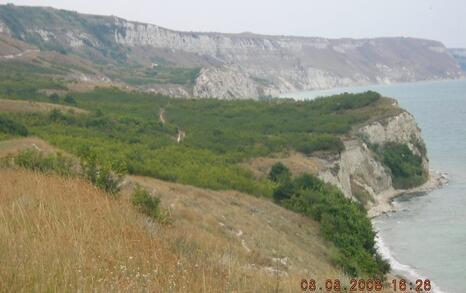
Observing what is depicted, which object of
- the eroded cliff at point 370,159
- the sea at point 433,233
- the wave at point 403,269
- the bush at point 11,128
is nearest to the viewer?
the wave at point 403,269

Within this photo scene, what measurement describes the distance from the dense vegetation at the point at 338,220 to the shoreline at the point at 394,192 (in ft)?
50.1

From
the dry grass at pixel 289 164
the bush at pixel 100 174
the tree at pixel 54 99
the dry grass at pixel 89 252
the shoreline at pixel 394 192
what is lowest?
the shoreline at pixel 394 192

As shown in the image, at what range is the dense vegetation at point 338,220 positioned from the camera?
2814 cm

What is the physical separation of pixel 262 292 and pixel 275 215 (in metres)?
25.4

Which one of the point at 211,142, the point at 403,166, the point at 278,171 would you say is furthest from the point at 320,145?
the point at 403,166

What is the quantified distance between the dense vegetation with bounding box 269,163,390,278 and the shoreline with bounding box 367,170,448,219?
15256mm

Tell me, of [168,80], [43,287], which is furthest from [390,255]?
[168,80]

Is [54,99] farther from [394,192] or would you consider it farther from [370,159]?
[394,192]

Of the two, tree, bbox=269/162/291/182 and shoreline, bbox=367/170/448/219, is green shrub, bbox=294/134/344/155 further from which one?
tree, bbox=269/162/291/182

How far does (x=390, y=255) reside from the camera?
36781 mm

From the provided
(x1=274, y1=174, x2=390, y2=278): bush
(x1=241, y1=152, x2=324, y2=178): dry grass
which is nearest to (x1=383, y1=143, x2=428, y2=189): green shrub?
(x1=241, y1=152, x2=324, y2=178): dry grass

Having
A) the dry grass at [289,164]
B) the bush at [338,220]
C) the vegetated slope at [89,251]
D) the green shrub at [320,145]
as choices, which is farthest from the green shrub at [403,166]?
the vegetated slope at [89,251]

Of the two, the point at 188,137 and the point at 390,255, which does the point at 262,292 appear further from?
the point at 188,137

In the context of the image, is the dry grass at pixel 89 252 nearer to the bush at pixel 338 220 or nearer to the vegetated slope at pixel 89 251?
the vegetated slope at pixel 89 251
